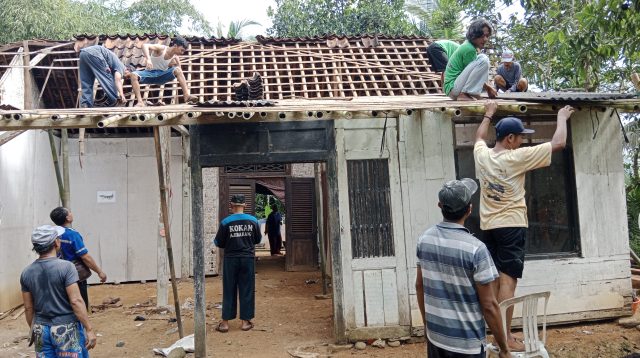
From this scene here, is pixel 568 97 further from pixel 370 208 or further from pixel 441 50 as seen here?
pixel 370 208

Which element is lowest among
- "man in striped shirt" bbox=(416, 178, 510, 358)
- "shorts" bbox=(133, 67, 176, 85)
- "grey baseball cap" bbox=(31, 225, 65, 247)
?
"man in striped shirt" bbox=(416, 178, 510, 358)

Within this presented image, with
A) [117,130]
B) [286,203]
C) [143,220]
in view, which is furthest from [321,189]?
[117,130]

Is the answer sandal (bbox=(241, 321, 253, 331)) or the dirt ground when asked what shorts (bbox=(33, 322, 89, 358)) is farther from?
sandal (bbox=(241, 321, 253, 331))

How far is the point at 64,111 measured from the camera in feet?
16.9

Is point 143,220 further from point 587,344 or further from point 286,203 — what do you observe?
point 587,344

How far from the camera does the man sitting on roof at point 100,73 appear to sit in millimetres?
6594

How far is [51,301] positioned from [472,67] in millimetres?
4774

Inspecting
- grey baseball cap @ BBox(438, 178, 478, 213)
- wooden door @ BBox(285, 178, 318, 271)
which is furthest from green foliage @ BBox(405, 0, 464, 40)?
grey baseball cap @ BBox(438, 178, 478, 213)

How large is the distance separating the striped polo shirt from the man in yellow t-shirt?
1.56 m

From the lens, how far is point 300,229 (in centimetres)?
1236

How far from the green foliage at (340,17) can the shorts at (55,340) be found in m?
14.5

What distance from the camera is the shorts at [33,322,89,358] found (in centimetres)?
387

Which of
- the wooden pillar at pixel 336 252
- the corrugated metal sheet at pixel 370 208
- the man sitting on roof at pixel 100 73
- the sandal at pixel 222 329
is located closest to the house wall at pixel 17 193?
the man sitting on roof at pixel 100 73

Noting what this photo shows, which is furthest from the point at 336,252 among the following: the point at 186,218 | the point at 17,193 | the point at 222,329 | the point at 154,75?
the point at 17,193
